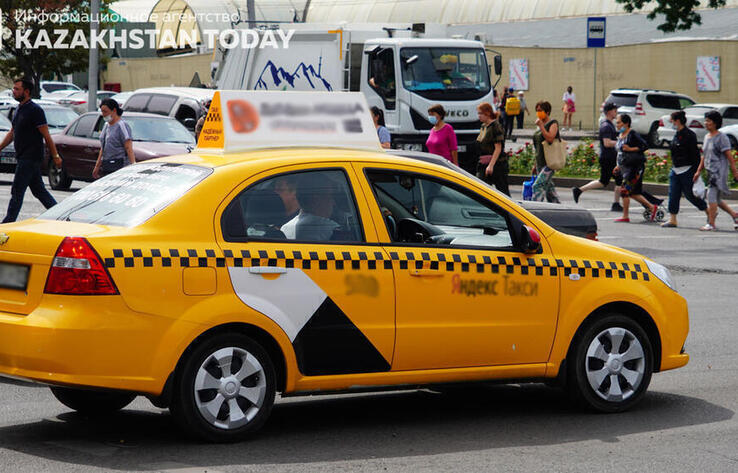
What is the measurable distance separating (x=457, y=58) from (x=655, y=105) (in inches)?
580

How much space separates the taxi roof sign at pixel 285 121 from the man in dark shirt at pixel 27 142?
7.33 meters

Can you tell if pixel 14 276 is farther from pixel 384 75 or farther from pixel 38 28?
pixel 38 28

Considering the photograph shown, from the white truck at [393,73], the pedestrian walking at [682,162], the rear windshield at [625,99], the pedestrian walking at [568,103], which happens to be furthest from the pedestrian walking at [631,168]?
the pedestrian walking at [568,103]

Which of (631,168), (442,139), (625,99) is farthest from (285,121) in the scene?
(625,99)

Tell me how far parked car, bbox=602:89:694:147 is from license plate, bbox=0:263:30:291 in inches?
1359

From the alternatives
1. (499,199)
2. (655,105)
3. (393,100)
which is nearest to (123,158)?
(499,199)

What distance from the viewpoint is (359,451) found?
602cm

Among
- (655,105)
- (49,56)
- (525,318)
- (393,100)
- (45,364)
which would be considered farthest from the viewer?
(49,56)

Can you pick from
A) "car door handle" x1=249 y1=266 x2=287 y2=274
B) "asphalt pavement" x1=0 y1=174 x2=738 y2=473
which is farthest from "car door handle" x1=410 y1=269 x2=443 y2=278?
"asphalt pavement" x1=0 y1=174 x2=738 y2=473

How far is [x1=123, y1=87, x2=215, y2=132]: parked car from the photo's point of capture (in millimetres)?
25562

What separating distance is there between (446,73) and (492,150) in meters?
10.3

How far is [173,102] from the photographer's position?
2617 centimetres

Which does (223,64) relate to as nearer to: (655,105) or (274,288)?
(655,105)

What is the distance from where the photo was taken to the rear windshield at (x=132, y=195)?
6.00 metres
